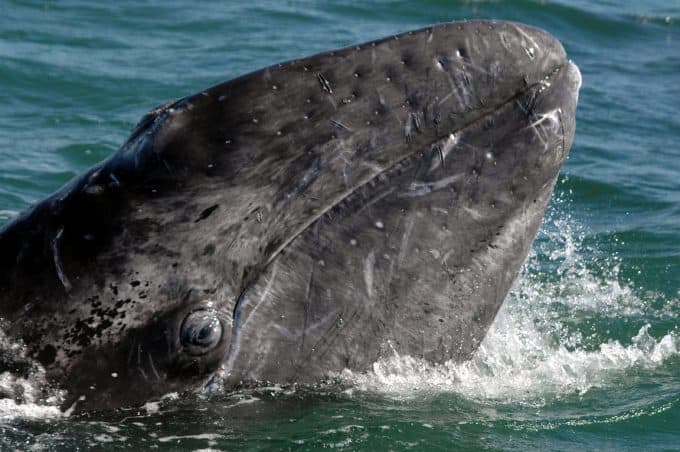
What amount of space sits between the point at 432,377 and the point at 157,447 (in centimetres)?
194

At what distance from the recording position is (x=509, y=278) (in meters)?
7.73

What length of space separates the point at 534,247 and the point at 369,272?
20.0 feet

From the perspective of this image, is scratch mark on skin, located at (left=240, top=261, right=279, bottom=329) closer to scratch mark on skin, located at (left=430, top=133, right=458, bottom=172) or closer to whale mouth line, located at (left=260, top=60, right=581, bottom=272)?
whale mouth line, located at (left=260, top=60, right=581, bottom=272)

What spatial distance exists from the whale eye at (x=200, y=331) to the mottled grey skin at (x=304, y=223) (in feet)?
0.05

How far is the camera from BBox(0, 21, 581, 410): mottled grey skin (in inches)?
259

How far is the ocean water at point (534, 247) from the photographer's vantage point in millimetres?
7051

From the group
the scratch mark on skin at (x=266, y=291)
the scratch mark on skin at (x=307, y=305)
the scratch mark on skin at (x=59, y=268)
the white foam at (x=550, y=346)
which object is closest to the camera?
the scratch mark on skin at (x=59, y=268)

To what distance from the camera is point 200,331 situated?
6652 millimetres

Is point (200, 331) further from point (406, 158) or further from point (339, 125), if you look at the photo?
point (406, 158)

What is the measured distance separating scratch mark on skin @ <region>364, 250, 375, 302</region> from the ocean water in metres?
0.49

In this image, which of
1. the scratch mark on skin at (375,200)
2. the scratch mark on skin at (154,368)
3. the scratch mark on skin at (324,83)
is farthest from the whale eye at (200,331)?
the scratch mark on skin at (324,83)

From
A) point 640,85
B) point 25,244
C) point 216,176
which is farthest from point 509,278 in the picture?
point 640,85

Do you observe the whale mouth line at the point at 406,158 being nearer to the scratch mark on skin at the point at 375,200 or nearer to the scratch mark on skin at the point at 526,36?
the scratch mark on skin at the point at 375,200

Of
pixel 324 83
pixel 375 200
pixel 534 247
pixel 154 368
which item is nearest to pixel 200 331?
pixel 154 368
